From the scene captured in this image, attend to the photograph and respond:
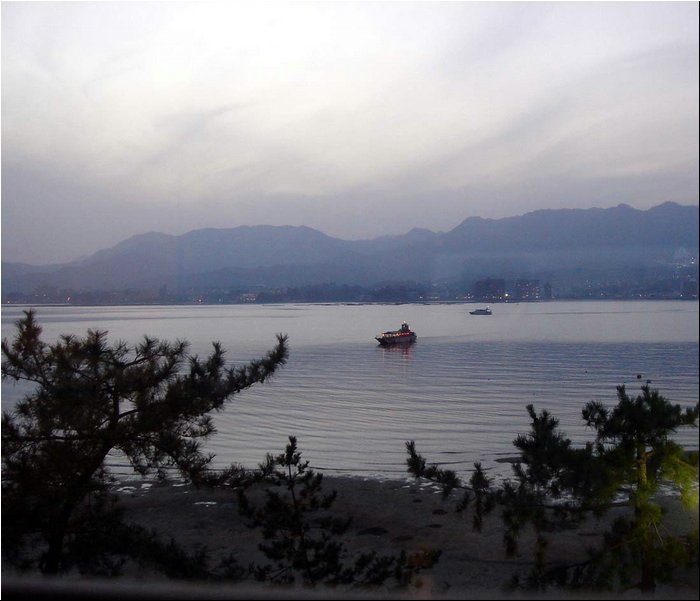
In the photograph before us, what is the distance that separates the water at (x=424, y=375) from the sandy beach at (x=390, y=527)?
879 millimetres

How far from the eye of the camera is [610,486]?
312 centimetres

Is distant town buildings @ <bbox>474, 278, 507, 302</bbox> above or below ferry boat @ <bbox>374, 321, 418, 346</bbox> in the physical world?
above

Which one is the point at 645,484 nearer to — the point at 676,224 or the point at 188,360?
the point at 676,224

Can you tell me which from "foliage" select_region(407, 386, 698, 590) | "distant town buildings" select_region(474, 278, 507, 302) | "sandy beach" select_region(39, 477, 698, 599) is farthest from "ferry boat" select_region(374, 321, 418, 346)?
"foliage" select_region(407, 386, 698, 590)

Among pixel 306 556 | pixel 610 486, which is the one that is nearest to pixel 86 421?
pixel 306 556

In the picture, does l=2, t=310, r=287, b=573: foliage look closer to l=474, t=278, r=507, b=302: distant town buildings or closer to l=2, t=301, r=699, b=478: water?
l=2, t=301, r=699, b=478: water

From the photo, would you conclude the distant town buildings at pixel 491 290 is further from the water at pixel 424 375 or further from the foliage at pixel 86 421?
the foliage at pixel 86 421

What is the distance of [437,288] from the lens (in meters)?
7.88

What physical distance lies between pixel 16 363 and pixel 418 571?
2263 millimetres

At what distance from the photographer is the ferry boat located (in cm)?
1452

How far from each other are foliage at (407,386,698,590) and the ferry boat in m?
10.7

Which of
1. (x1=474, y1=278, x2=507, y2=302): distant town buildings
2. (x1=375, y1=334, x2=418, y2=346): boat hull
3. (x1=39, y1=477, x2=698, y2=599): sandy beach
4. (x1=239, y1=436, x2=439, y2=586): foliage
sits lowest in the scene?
(x1=39, y1=477, x2=698, y2=599): sandy beach

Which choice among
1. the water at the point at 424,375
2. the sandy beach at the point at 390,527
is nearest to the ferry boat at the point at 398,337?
the water at the point at 424,375

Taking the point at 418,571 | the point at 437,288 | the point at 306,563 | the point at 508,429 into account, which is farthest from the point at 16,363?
the point at 508,429
